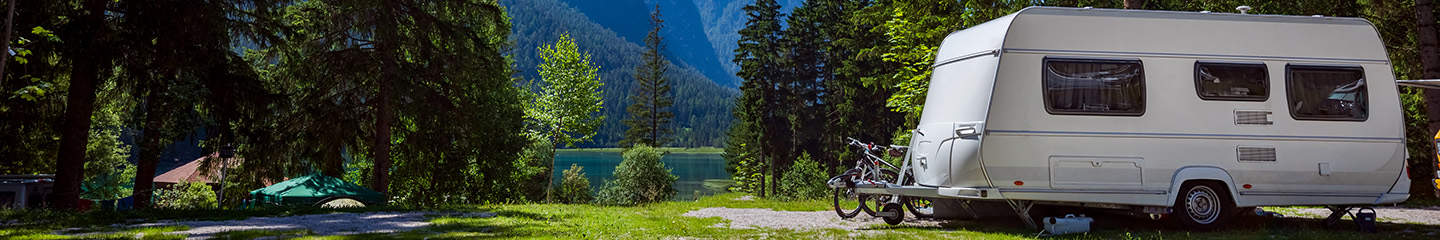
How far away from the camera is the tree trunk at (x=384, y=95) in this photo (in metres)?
15.8

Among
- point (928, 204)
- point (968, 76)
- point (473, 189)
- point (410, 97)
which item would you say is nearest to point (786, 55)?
point (473, 189)

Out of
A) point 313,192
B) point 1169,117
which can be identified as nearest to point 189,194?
point 313,192

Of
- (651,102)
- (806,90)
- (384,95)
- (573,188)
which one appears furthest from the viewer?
(651,102)

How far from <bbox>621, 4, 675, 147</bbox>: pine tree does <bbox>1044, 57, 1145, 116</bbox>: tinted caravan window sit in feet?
170

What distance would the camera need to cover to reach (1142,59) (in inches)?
316

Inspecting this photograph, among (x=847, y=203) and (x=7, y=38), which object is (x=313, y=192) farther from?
(x=847, y=203)

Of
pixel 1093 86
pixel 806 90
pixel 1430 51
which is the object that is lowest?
pixel 1093 86

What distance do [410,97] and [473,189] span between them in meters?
14.3

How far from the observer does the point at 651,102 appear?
61656 mm

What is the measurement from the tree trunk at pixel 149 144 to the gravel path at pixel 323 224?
4.58 metres

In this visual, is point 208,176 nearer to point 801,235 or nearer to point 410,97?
point 410,97

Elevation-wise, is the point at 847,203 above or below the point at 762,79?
below

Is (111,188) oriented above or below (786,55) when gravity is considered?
below

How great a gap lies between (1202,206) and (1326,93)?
1.81 metres
